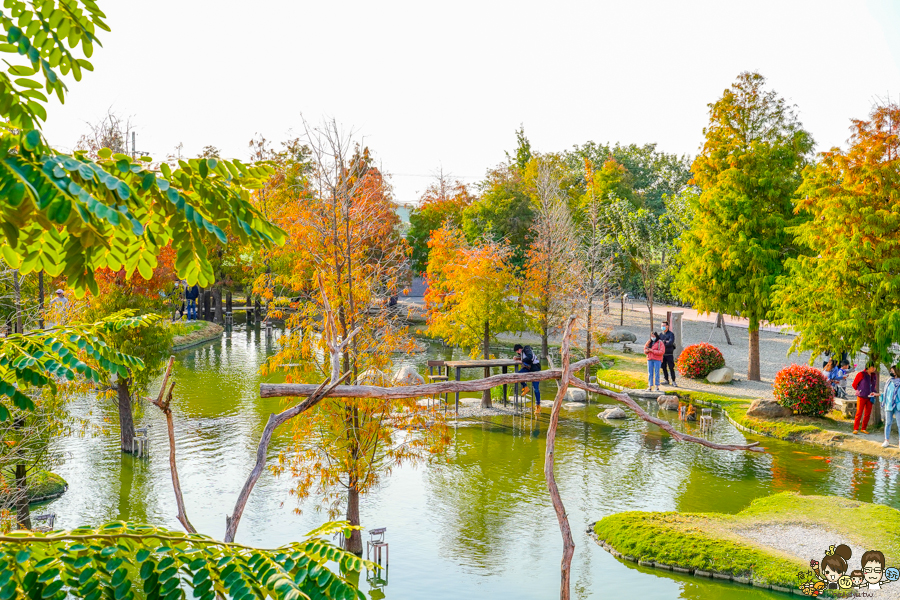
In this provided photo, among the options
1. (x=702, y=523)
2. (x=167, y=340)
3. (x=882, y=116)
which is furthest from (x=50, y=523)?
(x=882, y=116)

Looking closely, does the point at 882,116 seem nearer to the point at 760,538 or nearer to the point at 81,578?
the point at 760,538

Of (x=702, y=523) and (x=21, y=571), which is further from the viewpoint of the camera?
(x=702, y=523)

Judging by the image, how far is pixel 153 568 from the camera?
3.18m

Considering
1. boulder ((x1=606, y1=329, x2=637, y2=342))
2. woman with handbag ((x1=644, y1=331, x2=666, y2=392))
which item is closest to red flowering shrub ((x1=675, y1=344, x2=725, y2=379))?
woman with handbag ((x1=644, y1=331, x2=666, y2=392))

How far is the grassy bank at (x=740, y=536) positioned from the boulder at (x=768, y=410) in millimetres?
6056

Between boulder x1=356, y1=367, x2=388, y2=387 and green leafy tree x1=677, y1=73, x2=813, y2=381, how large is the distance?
1485 cm

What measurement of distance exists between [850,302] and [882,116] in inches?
164

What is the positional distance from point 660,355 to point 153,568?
20.0 m

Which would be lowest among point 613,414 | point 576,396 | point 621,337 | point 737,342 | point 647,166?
point 613,414

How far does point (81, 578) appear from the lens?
309 cm

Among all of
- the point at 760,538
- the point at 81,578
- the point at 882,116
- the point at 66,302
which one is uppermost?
the point at 882,116

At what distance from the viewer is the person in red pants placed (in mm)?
17266

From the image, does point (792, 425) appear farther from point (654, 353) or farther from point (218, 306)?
point (218, 306)

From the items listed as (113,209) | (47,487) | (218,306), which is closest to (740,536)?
(113,209)
